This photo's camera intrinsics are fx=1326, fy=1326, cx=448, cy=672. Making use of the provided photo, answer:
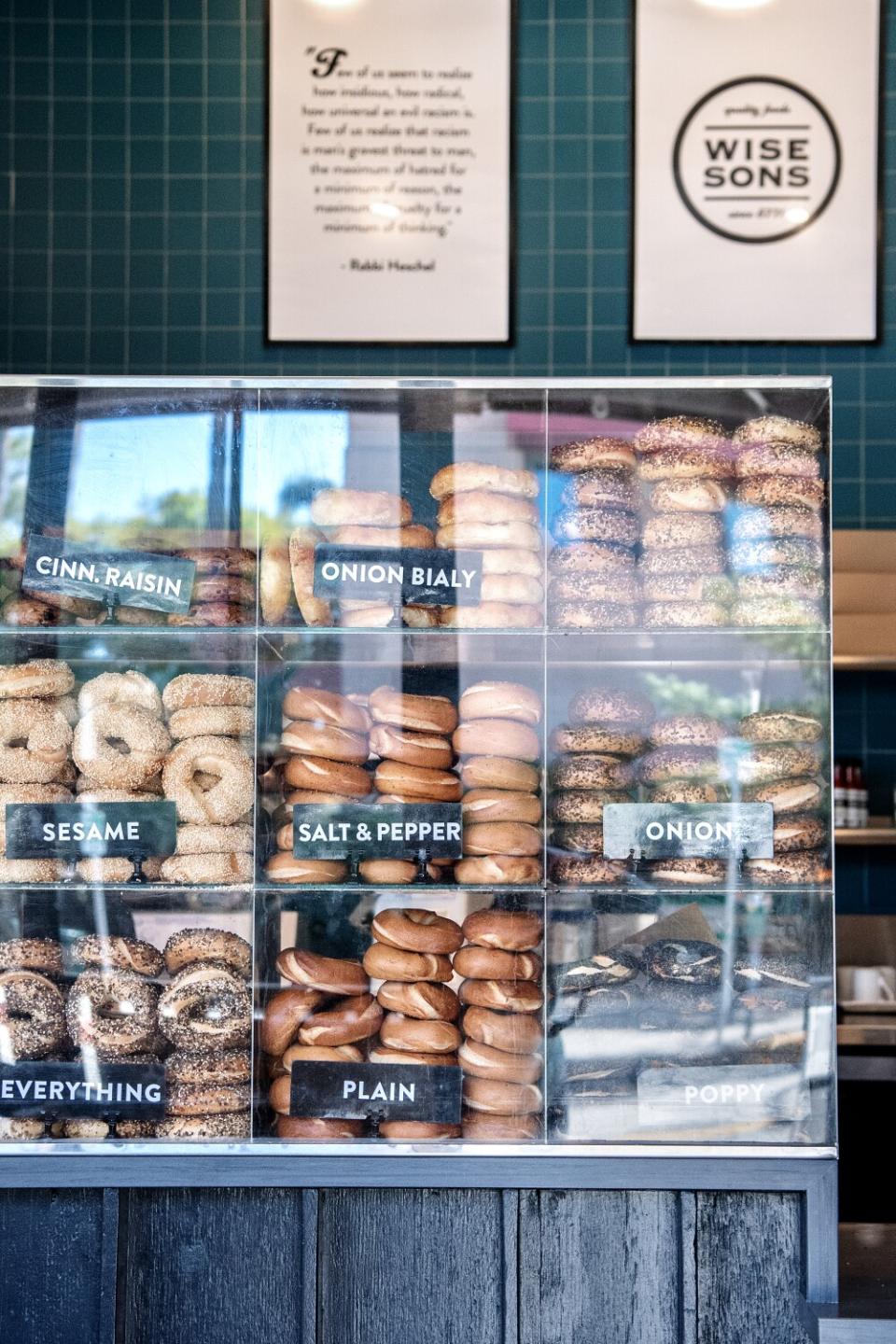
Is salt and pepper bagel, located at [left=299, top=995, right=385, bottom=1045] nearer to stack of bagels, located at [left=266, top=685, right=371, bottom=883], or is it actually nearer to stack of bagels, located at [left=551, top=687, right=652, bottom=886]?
stack of bagels, located at [left=266, top=685, right=371, bottom=883]

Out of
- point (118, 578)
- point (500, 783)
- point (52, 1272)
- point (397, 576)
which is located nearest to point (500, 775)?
point (500, 783)

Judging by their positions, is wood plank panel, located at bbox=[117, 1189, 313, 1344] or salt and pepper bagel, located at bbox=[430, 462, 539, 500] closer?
wood plank panel, located at bbox=[117, 1189, 313, 1344]

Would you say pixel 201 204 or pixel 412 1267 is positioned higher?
pixel 201 204

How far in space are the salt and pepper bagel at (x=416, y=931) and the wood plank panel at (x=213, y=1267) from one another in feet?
1.30

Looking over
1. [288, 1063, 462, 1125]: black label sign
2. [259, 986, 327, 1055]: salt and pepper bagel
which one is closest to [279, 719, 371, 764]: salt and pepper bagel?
[259, 986, 327, 1055]: salt and pepper bagel

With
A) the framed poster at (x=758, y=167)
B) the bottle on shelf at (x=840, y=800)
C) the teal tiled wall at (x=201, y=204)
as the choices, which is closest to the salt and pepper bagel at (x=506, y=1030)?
the bottle on shelf at (x=840, y=800)

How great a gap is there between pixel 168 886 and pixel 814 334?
102 inches

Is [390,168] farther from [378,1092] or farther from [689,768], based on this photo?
[378,1092]

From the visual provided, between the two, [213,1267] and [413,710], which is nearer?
[213,1267]

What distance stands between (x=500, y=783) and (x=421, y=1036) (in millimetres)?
404

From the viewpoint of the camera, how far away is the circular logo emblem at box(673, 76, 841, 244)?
373 cm

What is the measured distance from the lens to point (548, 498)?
212 centimetres

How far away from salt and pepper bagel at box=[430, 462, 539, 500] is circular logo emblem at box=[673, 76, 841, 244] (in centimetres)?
196

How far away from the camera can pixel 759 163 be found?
3744mm
